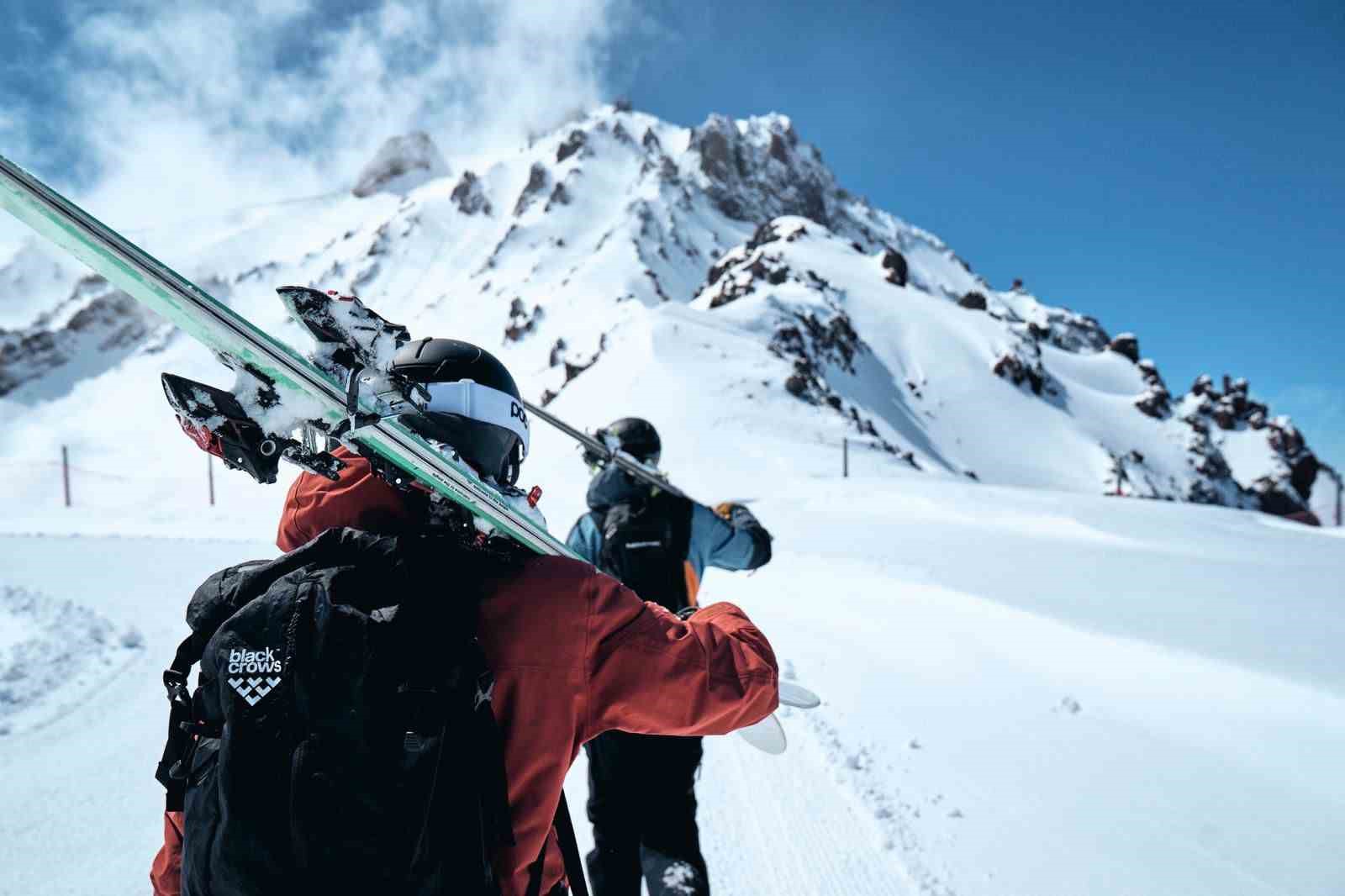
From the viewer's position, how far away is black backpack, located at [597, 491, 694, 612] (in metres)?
2.82

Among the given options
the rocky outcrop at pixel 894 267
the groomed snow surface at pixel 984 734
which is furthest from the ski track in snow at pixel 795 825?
the rocky outcrop at pixel 894 267

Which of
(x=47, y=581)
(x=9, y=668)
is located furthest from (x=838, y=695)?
(x=47, y=581)

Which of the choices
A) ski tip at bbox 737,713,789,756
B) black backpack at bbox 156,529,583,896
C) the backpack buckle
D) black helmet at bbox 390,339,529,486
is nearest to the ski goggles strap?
black helmet at bbox 390,339,529,486

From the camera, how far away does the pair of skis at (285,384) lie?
3.67ft

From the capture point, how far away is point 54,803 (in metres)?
3.47

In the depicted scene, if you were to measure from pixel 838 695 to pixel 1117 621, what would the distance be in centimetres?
255

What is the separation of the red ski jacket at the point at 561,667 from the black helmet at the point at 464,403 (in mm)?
203

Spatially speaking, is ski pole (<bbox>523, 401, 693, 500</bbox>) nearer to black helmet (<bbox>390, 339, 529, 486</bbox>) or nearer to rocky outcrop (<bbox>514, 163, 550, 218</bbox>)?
black helmet (<bbox>390, 339, 529, 486</bbox>)

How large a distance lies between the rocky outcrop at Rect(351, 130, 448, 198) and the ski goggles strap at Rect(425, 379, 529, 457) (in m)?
140

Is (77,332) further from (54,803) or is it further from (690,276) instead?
(54,803)

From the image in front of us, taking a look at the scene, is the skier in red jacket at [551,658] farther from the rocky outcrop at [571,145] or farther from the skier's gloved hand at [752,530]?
the rocky outcrop at [571,145]

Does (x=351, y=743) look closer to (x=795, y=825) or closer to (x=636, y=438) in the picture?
(x=636, y=438)

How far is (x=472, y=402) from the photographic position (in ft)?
5.15

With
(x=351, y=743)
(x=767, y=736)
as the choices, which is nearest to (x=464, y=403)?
(x=351, y=743)
